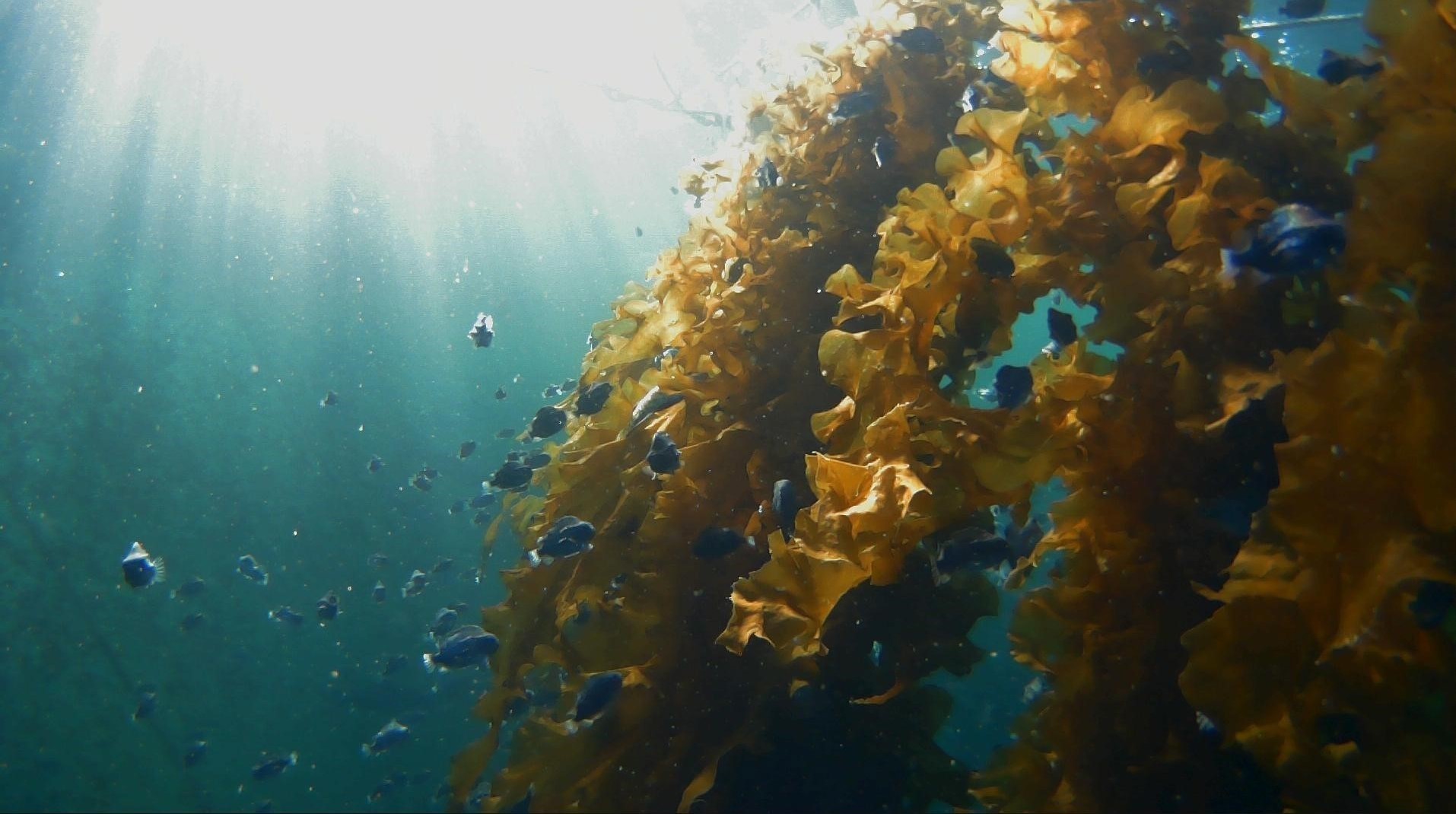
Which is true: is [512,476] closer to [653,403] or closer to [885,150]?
[653,403]

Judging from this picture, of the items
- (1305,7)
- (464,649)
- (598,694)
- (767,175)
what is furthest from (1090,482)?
(464,649)

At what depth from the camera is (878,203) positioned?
357 centimetres

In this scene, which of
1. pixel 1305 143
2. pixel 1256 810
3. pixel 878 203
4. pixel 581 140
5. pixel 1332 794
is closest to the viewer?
pixel 1332 794

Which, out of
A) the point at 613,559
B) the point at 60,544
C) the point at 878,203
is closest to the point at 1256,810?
the point at 613,559

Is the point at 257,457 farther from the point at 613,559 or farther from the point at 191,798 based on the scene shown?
the point at 613,559

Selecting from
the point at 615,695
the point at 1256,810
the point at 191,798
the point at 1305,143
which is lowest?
the point at 191,798

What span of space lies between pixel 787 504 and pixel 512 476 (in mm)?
3002

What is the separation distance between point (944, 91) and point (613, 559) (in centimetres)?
291

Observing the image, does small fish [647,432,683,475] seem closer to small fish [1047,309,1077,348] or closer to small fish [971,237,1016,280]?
small fish [971,237,1016,280]

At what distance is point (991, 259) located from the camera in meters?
2.38

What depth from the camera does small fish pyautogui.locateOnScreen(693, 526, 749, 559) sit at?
2.79m

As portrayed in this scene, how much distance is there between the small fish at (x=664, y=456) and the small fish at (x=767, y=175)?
5.39 feet

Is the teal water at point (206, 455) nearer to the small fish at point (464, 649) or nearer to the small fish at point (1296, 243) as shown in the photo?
the small fish at point (464, 649)

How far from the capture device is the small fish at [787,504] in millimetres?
2705
